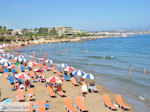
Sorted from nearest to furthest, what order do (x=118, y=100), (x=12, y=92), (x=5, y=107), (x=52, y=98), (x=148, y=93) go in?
1. (x=5, y=107)
2. (x=118, y=100)
3. (x=52, y=98)
4. (x=12, y=92)
5. (x=148, y=93)

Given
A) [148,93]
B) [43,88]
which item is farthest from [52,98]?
[148,93]

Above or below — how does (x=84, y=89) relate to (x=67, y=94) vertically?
above

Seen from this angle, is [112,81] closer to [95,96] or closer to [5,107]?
[95,96]

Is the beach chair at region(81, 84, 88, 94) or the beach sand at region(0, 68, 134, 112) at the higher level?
the beach chair at region(81, 84, 88, 94)

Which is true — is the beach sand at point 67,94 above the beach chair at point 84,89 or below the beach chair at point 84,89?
below

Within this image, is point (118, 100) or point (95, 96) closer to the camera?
point (118, 100)

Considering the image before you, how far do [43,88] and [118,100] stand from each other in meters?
5.45

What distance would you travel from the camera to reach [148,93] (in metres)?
13.1

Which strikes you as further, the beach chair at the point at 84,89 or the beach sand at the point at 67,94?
the beach chair at the point at 84,89

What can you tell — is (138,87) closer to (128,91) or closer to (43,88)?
(128,91)

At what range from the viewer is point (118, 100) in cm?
1041

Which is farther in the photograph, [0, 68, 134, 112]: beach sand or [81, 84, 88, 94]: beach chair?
[81, 84, 88, 94]: beach chair

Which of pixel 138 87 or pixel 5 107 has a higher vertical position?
pixel 5 107

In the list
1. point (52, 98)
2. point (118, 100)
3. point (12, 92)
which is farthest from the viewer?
point (12, 92)
